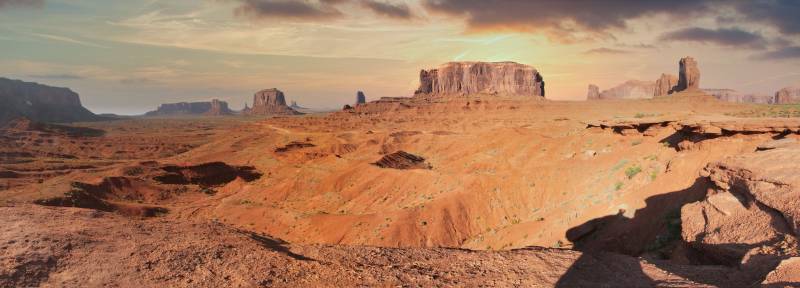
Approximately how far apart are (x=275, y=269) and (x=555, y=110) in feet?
327

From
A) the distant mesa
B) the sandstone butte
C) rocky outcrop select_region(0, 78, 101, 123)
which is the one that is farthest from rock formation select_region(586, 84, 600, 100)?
rocky outcrop select_region(0, 78, 101, 123)

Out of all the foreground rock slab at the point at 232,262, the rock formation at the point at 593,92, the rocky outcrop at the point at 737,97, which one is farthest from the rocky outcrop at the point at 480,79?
the foreground rock slab at the point at 232,262

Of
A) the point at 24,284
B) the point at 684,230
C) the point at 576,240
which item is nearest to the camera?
the point at 24,284

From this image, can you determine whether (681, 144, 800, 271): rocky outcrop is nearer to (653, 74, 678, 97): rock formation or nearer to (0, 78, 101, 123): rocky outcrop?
(653, 74, 678, 97): rock formation

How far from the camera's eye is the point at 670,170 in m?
15.8

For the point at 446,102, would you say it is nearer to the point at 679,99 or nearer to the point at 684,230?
the point at 679,99

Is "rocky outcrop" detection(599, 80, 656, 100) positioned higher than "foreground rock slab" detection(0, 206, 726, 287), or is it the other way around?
"rocky outcrop" detection(599, 80, 656, 100)

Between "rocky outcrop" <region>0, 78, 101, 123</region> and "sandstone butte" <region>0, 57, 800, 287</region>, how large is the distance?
149 m

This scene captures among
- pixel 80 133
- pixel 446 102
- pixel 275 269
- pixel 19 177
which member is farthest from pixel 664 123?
pixel 80 133

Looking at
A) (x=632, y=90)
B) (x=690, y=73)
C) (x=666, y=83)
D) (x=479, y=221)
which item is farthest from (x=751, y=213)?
(x=632, y=90)

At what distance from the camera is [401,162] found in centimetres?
4525

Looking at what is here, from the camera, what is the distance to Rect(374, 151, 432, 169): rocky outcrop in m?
43.6

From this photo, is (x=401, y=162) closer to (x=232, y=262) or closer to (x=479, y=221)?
(x=479, y=221)

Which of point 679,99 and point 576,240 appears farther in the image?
point 679,99
